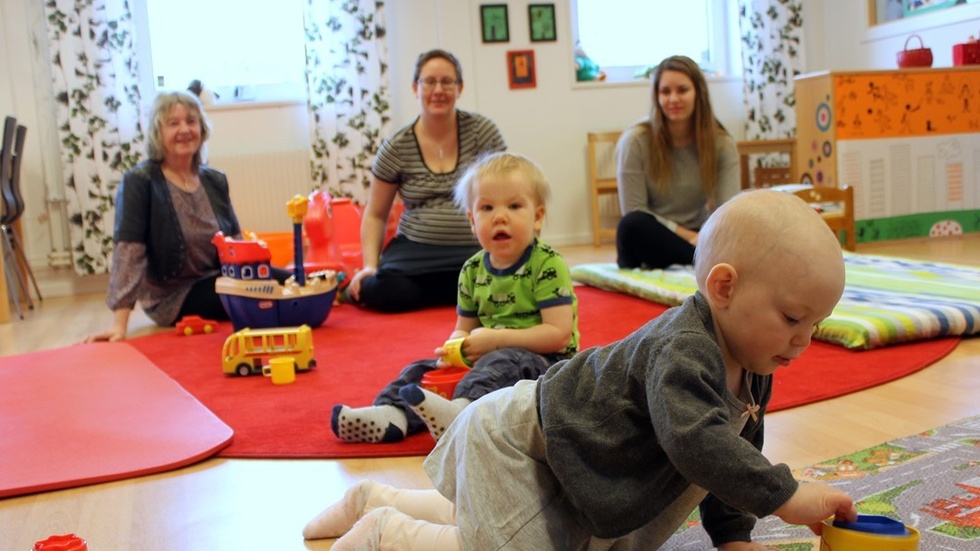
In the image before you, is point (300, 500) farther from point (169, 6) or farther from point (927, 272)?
point (169, 6)

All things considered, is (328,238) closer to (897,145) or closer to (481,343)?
(481,343)

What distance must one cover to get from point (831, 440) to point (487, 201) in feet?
2.33

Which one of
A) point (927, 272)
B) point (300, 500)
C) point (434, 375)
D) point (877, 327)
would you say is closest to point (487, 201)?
point (434, 375)

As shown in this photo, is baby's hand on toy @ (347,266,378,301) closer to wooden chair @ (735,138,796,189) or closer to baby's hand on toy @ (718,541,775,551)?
baby's hand on toy @ (718,541,775,551)

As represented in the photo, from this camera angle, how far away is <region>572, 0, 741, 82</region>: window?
18.9 ft

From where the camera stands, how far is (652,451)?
3.13 feet

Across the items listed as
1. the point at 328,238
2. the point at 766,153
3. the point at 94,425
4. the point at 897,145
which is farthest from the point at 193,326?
the point at 766,153

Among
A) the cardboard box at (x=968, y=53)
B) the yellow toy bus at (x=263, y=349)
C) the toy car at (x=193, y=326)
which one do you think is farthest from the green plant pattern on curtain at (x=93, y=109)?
the cardboard box at (x=968, y=53)

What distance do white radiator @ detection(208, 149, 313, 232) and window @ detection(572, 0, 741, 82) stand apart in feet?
6.15

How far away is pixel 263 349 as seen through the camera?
2.39m

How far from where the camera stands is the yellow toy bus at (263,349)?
93.4 inches

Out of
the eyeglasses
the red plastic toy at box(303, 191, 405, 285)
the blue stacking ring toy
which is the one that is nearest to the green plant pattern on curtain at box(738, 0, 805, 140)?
the red plastic toy at box(303, 191, 405, 285)

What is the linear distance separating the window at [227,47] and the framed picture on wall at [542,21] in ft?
4.29

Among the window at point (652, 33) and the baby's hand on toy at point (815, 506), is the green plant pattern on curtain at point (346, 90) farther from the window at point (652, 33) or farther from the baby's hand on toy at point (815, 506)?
the baby's hand on toy at point (815, 506)
